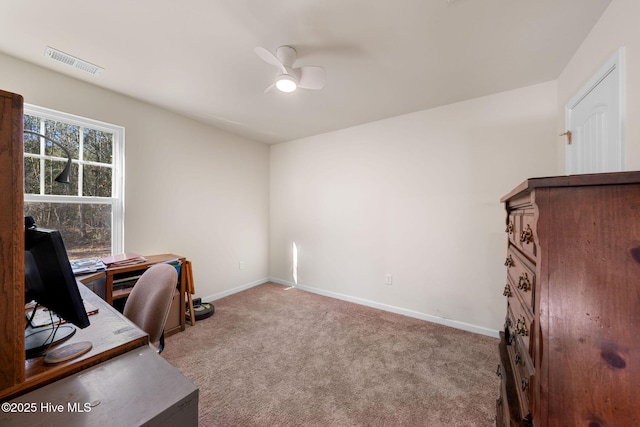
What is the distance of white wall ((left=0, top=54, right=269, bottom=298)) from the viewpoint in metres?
2.22

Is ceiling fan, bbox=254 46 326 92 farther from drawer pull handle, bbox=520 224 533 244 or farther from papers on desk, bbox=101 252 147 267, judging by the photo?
papers on desk, bbox=101 252 147 267

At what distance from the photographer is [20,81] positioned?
1.95 metres

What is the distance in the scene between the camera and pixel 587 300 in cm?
66

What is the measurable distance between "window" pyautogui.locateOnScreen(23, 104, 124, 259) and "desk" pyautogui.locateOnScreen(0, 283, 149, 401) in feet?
5.60

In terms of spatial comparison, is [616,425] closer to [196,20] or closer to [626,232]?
[626,232]

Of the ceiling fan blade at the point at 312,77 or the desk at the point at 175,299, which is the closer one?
the ceiling fan blade at the point at 312,77

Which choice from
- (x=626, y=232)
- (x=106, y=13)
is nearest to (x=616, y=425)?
(x=626, y=232)

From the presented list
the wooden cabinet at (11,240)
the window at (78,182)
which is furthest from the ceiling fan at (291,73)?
the window at (78,182)

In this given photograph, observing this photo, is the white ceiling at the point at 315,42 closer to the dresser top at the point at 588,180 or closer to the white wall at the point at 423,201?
the white wall at the point at 423,201

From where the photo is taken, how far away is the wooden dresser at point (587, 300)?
24.5 inches

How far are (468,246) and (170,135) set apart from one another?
3.69 meters

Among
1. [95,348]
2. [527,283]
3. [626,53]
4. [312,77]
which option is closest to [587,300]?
[527,283]

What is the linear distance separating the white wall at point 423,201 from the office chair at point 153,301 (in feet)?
7.85

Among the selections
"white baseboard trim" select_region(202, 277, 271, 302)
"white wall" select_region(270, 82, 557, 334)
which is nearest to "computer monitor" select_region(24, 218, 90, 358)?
"white baseboard trim" select_region(202, 277, 271, 302)
